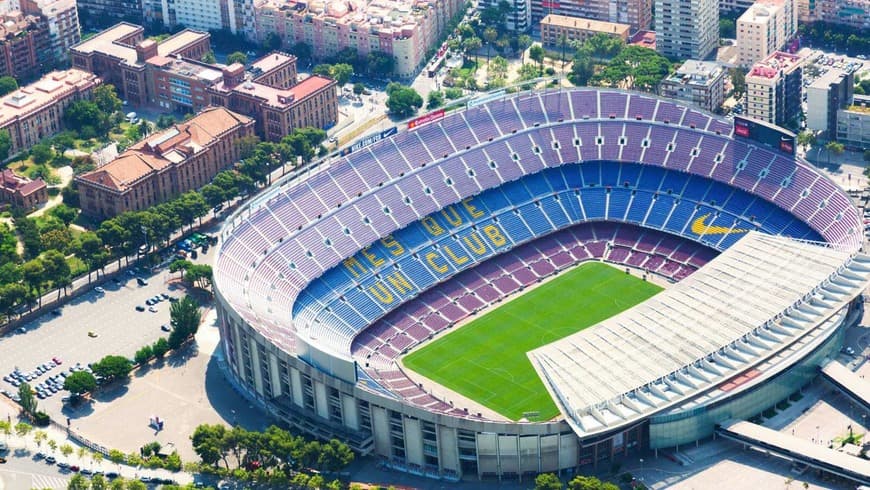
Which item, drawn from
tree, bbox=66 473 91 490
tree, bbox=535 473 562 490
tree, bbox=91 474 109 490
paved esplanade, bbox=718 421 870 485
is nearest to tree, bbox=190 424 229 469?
tree, bbox=91 474 109 490

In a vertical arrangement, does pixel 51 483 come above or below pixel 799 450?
below

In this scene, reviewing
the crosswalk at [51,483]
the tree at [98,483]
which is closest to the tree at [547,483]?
the tree at [98,483]

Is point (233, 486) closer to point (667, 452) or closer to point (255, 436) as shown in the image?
point (255, 436)

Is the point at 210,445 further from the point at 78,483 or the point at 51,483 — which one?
the point at 51,483

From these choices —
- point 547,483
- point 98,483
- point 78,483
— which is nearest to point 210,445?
point 98,483

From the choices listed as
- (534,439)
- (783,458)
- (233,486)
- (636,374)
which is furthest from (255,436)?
(783,458)

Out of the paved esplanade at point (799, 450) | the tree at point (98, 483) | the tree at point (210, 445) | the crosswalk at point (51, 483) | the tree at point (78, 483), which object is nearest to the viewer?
the paved esplanade at point (799, 450)

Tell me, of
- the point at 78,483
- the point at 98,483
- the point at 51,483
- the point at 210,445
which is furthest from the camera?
Result: the point at 51,483

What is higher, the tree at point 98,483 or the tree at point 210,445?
the tree at point 210,445

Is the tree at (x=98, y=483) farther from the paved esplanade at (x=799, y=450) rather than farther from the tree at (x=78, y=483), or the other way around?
the paved esplanade at (x=799, y=450)
